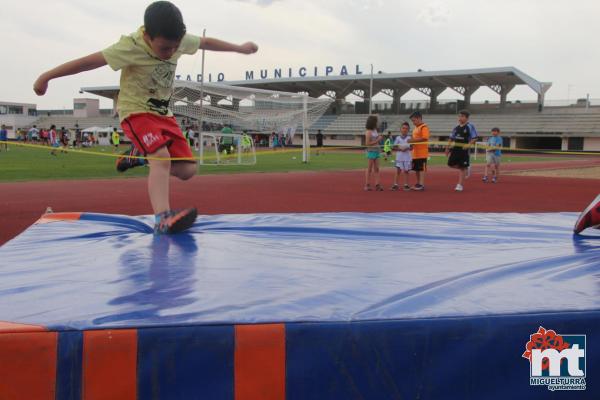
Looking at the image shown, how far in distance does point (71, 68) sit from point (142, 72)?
0.42 m

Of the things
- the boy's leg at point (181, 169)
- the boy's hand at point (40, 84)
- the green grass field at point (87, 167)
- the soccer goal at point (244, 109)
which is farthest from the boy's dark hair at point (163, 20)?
the soccer goal at point (244, 109)

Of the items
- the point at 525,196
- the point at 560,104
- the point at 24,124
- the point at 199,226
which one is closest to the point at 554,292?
the point at 199,226

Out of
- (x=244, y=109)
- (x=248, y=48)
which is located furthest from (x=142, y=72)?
(x=244, y=109)

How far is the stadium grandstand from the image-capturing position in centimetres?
3828

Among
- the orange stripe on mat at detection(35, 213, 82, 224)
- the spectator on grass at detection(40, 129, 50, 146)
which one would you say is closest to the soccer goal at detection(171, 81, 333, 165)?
the orange stripe on mat at detection(35, 213, 82, 224)

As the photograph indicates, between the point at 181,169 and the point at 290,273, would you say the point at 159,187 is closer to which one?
the point at 181,169

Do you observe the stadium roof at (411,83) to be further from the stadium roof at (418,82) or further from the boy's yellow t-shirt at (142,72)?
the boy's yellow t-shirt at (142,72)

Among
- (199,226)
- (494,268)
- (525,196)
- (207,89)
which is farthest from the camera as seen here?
(207,89)

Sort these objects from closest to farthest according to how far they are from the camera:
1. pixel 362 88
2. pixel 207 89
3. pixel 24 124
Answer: pixel 207 89 → pixel 362 88 → pixel 24 124

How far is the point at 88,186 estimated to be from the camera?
9.76 meters

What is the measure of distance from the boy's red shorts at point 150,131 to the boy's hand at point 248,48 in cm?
75

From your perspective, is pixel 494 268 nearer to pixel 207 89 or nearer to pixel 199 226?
pixel 199 226

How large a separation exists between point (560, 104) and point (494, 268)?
45374 mm

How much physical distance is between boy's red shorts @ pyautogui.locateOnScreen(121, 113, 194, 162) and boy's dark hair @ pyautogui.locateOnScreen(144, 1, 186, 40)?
0.55 m
